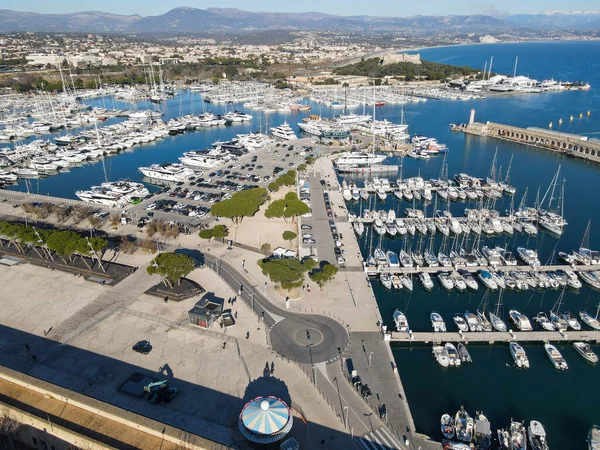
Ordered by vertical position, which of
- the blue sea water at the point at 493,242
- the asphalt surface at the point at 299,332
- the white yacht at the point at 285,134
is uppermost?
the white yacht at the point at 285,134

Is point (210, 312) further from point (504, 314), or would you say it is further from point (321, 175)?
point (321, 175)

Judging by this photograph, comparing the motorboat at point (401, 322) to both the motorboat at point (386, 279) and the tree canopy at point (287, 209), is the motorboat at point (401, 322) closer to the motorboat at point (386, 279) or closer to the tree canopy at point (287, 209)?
the motorboat at point (386, 279)

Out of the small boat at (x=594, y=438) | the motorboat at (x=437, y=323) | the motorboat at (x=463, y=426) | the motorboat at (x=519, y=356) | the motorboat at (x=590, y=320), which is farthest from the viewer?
the motorboat at (x=590, y=320)

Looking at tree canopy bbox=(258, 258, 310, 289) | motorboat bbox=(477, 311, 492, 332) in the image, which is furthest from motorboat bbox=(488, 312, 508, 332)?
tree canopy bbox=(258, 258, 310, 289)

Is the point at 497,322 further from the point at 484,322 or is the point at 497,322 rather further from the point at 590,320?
the point at 590,320

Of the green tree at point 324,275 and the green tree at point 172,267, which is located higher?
the green tree at point 172,267

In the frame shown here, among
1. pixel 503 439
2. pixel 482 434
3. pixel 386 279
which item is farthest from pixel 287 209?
pixel 503 439

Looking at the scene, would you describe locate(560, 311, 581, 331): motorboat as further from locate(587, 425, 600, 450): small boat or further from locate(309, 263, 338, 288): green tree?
locate(309, 263, 338, 288): green tree

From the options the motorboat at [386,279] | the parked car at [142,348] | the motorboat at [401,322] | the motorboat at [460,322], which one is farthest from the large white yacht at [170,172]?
the motorboat at [460,322]
